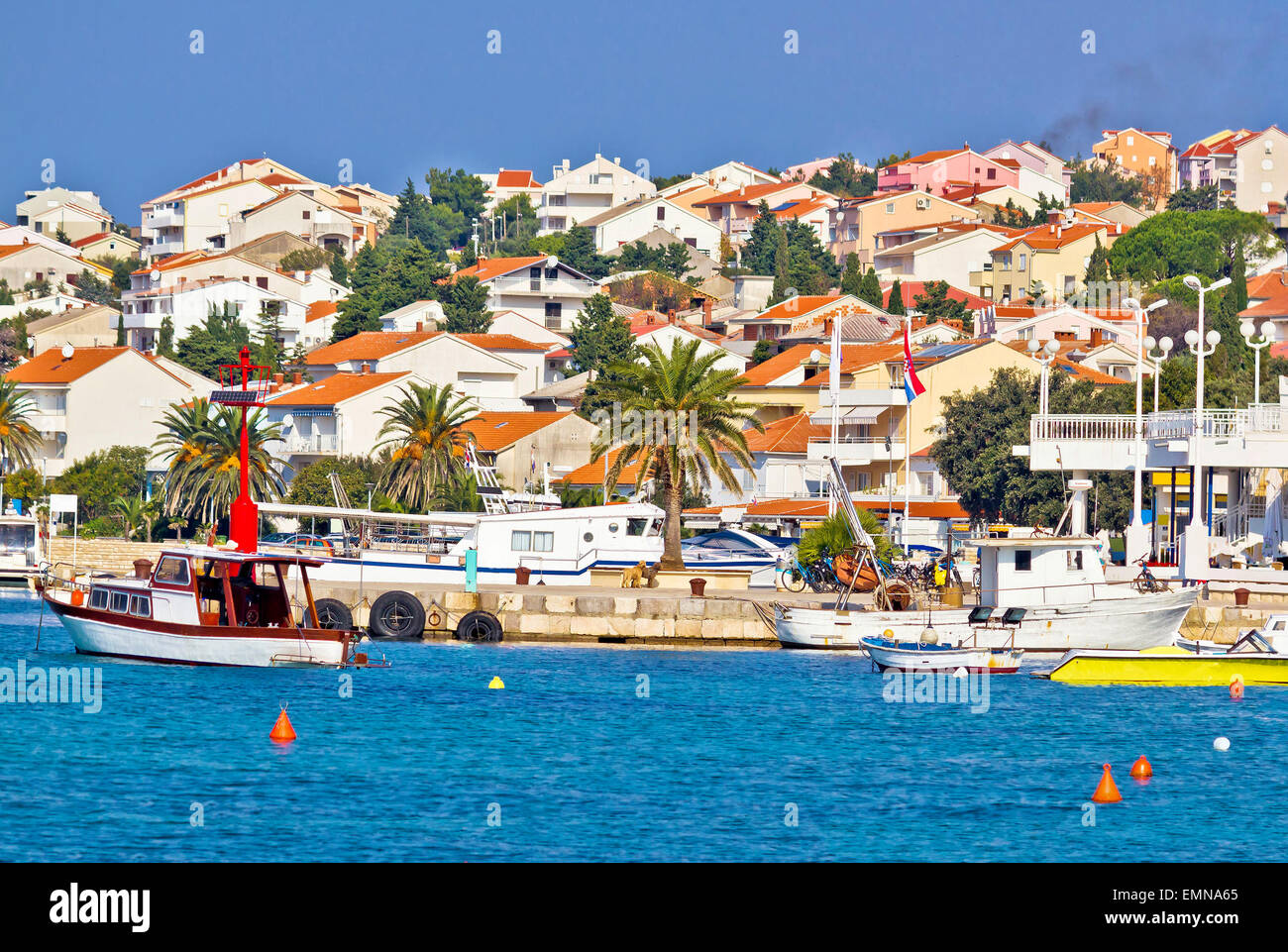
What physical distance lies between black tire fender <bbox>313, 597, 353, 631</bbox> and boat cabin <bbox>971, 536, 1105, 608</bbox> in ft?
48.5

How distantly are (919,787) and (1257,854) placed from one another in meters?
5.52

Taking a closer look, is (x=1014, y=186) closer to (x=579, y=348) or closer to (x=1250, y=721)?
(x=579, y=348)

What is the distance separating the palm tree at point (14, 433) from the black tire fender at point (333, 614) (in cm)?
4032

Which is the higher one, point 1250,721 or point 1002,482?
point 1002,482

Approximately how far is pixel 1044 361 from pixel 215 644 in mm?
26400

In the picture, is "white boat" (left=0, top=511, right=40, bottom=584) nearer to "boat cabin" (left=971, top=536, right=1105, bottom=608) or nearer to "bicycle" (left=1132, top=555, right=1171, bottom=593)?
"boat cabin" (left=971, top=536, right=1105, bottom=608)

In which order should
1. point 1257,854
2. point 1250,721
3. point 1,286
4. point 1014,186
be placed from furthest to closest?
point 1014,186 < point 1,286 < point 1250,721 < point 1257,854

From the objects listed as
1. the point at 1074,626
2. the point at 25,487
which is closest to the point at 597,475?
the point at 25,487

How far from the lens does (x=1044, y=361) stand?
55.2 meters

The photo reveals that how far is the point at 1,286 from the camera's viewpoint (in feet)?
471

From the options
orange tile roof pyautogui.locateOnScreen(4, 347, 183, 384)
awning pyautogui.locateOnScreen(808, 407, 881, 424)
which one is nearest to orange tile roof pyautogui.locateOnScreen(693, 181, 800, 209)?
orange tile roof pyautogui.locateOnScreen(4, 347, 183, 384)

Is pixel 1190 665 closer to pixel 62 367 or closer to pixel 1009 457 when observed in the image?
pixel 1009 457

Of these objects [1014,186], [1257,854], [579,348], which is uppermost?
[1014,186]
